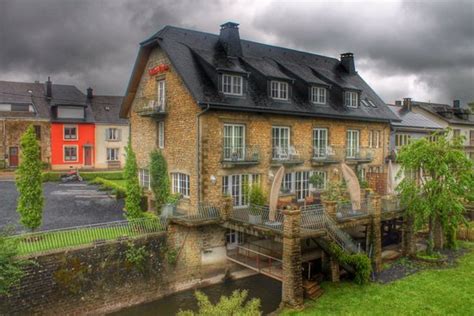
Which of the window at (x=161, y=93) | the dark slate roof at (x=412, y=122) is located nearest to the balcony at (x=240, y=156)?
the window at (x=161, y=93)

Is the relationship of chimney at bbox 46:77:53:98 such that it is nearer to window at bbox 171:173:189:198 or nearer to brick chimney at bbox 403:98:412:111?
window at bbox 171:173:189:198

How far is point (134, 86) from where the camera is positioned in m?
27.0

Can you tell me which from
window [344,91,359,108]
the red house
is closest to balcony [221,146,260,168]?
window [344,91,359,108]

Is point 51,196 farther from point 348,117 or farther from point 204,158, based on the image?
point 348,117

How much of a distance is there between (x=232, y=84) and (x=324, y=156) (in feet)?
27.2

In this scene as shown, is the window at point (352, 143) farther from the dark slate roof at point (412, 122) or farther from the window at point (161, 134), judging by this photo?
the window at point (161, 134)

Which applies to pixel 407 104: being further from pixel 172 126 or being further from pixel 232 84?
pixel 172 126

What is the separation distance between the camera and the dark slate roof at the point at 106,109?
50469 millimetres

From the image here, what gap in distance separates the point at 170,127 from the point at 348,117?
1242cm

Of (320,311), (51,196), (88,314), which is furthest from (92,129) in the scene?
(320,311)

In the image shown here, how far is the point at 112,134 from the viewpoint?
5100cm

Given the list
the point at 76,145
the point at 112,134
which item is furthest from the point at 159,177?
the point at 112,134

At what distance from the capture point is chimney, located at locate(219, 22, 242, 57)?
26.1 metres

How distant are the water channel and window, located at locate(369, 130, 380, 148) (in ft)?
47.0
